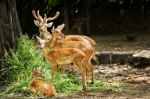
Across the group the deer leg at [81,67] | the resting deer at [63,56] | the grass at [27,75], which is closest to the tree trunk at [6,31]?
the grass at [27,75]

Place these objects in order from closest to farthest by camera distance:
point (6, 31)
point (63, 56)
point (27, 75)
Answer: point (63, 56), point (27, 75), point (6, 31)

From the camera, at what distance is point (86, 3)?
745 inches

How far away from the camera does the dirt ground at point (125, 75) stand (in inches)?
338

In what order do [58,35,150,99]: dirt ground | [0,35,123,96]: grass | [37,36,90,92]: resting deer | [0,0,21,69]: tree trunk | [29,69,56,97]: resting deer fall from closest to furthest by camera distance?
[29,69,56,97]: resting deer, [58,35,150,99]: dirt ground, [37,36,90,92]: resting deer, [0,35,123,96]: grass, [0,0,21,69]: tree trunk

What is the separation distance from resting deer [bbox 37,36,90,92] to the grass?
15.3 inches

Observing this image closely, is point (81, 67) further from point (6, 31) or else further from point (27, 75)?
point (6, 31)

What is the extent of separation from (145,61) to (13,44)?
309cm

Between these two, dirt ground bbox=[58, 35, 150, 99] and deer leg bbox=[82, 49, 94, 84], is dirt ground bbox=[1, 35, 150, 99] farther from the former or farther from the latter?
deer leg bbox=[82, 49, 94, 84]

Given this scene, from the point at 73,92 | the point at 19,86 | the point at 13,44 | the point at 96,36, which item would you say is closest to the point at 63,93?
the point at 73,92

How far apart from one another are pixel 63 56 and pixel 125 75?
2.43 meters

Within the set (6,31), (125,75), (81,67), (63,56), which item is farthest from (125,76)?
(6,31)

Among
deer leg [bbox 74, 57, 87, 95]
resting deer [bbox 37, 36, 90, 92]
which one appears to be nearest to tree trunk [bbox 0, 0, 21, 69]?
resting deer [bbox 37, 36, 90, 92]

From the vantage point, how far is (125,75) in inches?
427

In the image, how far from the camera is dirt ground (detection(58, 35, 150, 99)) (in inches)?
338
